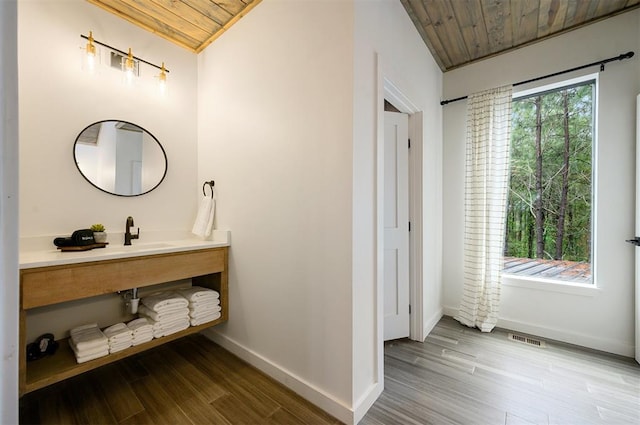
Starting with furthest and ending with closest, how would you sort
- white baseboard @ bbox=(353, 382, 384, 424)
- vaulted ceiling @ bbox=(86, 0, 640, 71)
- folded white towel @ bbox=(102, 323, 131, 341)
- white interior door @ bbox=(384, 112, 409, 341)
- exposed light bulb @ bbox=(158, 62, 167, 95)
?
white interior door @ bbox=(384, 112, 409, 341), exposed light bulb @ bbox=(158, 62, 167, 95), vaulted ceiling @ bbox=(86, 0, 640, 71), folded white towel @ bbox=(102, 323, 131, 341), white baseboard @ bbox=(353, 382, 384, 424)

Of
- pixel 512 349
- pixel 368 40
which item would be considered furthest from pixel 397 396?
pixel 368 40

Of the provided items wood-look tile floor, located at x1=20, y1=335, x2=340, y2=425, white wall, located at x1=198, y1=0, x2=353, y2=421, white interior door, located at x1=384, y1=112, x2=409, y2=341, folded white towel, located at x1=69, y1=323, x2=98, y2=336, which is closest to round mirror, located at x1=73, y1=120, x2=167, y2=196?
white wall, located at x1=198, y1=0, x2=353, y2=421

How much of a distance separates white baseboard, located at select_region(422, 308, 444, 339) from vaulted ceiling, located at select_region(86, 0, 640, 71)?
266cm

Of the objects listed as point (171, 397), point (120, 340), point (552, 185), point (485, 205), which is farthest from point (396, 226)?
point (120, 340)

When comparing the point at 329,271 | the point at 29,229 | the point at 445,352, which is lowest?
the point at 445,352

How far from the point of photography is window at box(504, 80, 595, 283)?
2.32 m

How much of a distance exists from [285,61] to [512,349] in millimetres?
2884

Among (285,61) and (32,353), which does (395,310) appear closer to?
(285,61)

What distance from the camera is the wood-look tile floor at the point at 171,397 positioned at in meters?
1.40

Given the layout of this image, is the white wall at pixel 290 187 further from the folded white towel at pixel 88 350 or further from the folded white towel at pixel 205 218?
the folded white towel at pixel 88 350

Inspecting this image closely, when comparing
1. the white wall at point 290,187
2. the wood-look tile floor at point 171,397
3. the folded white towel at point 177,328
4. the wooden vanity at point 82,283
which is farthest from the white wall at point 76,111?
the wood-look tile floor at point 171,397

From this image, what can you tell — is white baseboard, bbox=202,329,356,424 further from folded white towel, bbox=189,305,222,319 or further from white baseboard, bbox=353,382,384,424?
folded white towel, bbox=189,305,222,319

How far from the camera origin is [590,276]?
7.44 ft

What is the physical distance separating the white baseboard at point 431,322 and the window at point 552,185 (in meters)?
0.86
